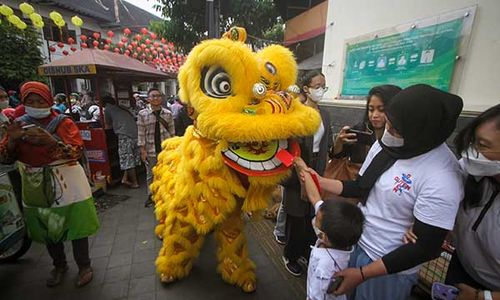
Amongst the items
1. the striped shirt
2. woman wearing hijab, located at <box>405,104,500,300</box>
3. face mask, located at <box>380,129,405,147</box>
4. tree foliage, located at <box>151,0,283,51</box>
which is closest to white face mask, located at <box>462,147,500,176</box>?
woman wearing hijab, located at <box>405,104,500,300</box>

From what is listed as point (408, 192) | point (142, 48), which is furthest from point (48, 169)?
point (142, 48)

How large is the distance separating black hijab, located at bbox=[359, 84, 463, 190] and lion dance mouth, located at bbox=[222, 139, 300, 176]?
A: 69cm

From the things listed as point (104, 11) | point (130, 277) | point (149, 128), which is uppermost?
point (104, 11)

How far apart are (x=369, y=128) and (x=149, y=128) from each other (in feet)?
10.9

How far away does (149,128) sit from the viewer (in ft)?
13.5

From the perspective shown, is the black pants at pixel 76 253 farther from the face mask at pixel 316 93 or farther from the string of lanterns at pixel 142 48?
the string of lanterns at pixel 142 48

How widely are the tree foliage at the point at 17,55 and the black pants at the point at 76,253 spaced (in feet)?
34.7

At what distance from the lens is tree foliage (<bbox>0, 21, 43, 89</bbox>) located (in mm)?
9320

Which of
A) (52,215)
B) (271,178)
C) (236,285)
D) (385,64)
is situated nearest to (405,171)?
(271,178)

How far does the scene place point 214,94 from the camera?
5.37 feet

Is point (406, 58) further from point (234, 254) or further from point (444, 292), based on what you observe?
point (234, 254)

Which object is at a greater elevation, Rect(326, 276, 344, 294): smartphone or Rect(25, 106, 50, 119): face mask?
Rect(25, 106, 50, 119): face mask

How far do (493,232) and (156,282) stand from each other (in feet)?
8.48

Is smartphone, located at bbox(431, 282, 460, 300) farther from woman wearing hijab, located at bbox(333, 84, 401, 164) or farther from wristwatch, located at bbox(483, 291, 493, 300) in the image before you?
woman wearing hijab, located at bbox(333, 84, 401, 164)
